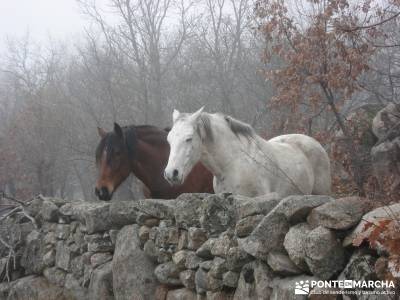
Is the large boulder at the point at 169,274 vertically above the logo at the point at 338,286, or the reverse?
the logo at the point at 338,286

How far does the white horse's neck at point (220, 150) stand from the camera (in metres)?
5.66

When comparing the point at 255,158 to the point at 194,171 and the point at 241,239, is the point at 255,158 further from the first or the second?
the point at 241,239

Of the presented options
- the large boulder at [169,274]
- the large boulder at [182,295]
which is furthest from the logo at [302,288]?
the large boulder at [169,274]

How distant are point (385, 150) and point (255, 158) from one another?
2165mm

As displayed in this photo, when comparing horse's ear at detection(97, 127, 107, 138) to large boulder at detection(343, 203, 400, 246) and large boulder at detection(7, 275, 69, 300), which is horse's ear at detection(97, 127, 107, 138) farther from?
large boulder at detection(343, 203, 400, 246)

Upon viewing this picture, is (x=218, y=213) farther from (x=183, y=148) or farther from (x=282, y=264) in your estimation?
(x=183, y=148)

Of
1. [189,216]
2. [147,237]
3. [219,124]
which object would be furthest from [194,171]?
[189,216]

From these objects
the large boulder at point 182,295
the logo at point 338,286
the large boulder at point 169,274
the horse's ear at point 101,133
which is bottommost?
the large boulder at point 182,295

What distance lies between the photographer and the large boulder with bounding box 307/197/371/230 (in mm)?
2951

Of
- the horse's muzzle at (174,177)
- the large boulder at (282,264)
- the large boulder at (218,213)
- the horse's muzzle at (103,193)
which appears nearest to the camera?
the large boulder at (282,264)

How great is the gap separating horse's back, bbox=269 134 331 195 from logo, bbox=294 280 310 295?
3989 mm

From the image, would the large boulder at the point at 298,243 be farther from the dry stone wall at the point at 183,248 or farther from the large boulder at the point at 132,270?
the large boulder at the point at 132,270

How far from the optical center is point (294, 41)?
856 cm

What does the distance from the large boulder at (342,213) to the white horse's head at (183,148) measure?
237 cm
